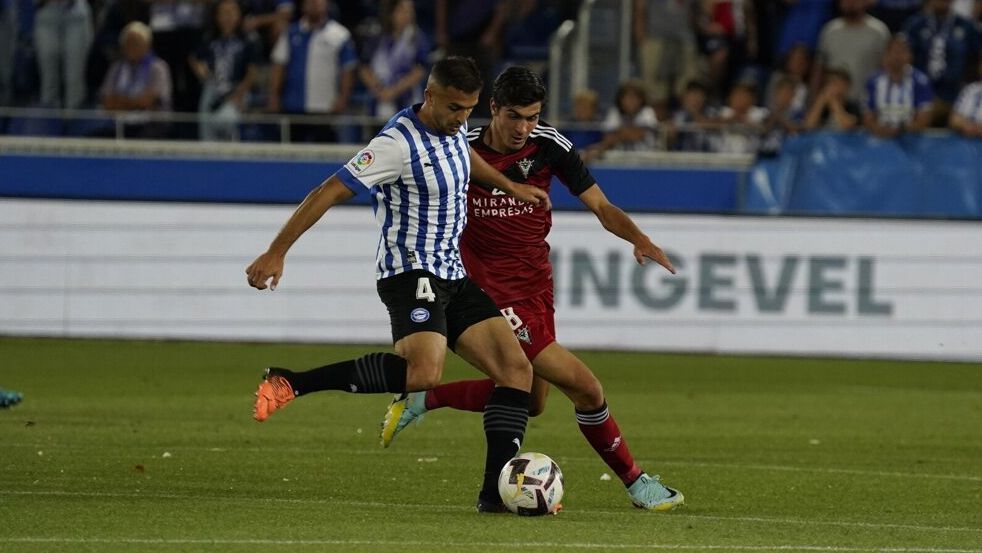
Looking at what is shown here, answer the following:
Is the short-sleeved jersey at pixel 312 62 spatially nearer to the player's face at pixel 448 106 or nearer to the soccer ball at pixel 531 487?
the player's face at pixel 448 106

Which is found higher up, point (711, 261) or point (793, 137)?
point (793, 137)

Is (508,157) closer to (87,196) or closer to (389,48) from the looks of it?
(87,196)

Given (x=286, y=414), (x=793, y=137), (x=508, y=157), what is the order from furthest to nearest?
(x=793, y=137) < (x=286, y=414) < (x=508, y=157)

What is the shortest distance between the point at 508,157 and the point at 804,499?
2.10 m

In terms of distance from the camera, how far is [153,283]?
1631 cm

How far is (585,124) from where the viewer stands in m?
17.7

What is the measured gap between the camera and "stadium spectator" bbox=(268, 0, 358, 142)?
17953 mm

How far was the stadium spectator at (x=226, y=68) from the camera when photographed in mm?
17969

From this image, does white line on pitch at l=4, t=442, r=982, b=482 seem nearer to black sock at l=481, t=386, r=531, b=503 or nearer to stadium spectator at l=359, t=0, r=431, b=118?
black sock at l=481, t=386, r=531, b=503

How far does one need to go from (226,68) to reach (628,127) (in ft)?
13.3

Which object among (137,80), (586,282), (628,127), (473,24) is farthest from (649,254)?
(473,24)

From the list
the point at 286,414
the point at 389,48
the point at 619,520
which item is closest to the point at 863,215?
the point at 389,48

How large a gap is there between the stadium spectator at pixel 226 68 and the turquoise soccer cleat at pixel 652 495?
10.6 meters

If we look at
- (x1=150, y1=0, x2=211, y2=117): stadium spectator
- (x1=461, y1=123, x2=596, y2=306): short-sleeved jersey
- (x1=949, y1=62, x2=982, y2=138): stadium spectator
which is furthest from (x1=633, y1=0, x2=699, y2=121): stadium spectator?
(x1=461, y1=123, x2=596, y2=306): short-sleeved jersey
